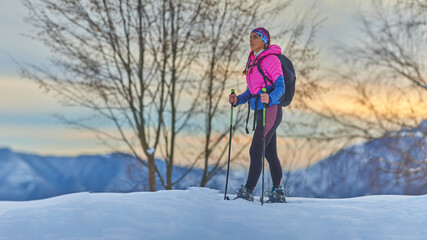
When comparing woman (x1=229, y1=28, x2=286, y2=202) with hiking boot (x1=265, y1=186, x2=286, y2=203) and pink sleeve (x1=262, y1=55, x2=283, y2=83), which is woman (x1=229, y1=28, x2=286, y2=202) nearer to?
pink sleeve (x1=262, y1=55, x2=283, y2=83)

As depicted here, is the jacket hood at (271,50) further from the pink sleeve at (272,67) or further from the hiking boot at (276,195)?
the hiking boot at (276,195)

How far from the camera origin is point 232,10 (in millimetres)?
11672

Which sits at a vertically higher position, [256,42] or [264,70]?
[256,42]

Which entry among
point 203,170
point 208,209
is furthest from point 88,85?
point 208,209

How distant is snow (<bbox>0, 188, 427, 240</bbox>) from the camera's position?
4.86m

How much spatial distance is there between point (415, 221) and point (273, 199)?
1.85 metres

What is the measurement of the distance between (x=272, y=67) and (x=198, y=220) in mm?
2241

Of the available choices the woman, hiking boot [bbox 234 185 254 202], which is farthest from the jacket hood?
hiking boot [bbox 234 185 254 202]

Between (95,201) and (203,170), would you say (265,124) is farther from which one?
(203,170)

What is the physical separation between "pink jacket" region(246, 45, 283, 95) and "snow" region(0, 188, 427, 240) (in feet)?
5.16

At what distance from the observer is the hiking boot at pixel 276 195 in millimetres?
6484

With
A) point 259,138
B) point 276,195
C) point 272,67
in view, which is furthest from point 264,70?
point 276,195

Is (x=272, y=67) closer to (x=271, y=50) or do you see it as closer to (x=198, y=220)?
(x=271, y=50)

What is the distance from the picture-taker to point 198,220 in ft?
17.0
